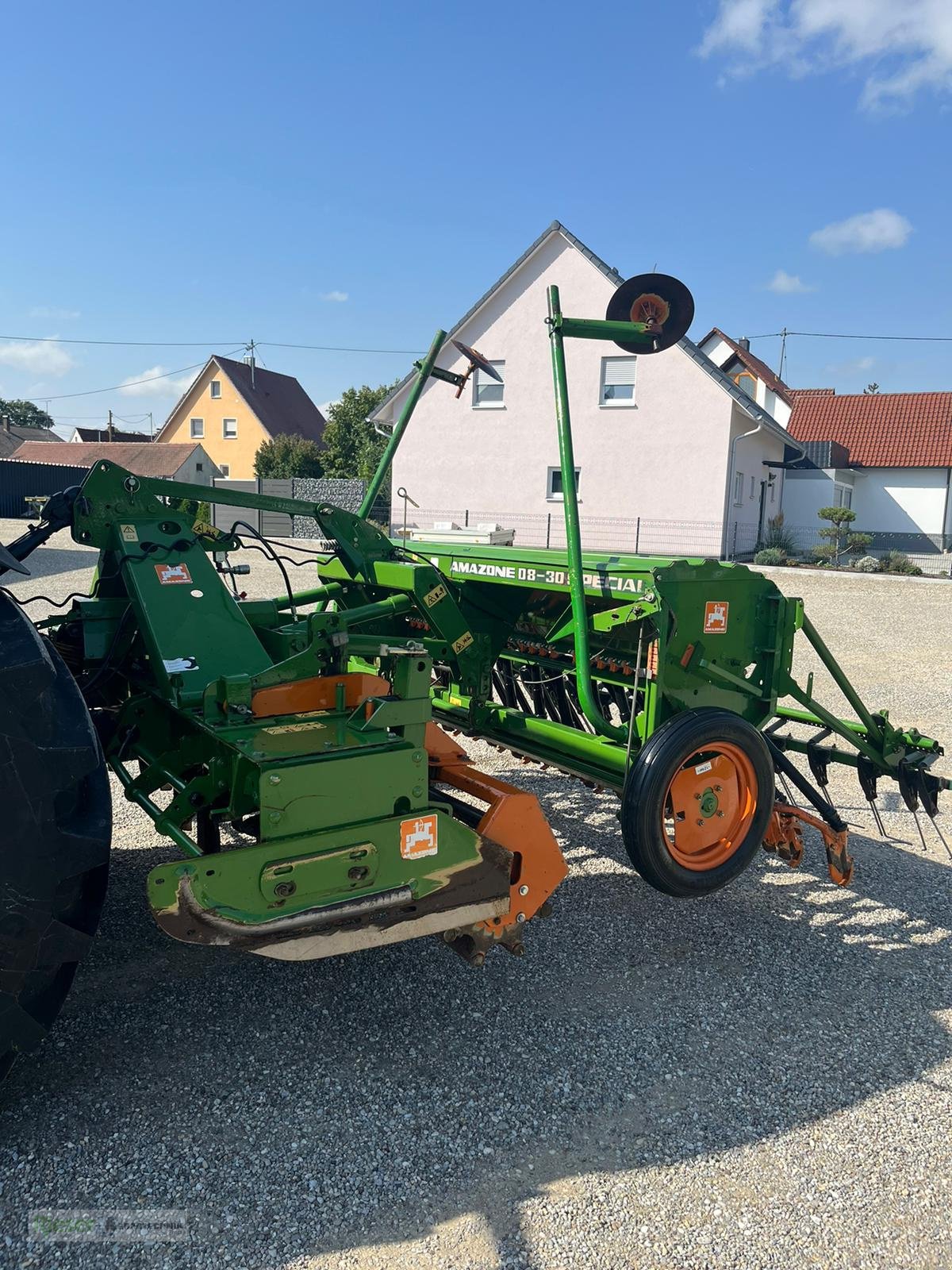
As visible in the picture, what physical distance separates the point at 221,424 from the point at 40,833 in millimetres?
44528

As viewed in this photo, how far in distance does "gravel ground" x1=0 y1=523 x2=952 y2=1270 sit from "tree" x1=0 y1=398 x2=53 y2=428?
87.9 meters

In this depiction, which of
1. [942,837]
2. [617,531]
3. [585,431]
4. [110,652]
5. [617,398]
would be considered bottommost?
[942,837]

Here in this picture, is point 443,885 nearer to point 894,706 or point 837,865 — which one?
point 837,865

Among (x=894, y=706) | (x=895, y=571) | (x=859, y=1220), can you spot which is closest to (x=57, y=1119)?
(x=859, y=1220)

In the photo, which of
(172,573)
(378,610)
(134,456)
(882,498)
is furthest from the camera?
(134,456)

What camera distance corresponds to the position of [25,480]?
1278 inches

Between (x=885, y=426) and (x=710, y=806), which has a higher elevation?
(x=885, y=426)

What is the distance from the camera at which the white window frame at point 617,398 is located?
880 inches

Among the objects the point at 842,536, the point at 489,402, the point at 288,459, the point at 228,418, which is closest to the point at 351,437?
the point at 288,459

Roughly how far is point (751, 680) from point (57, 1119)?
332 cm

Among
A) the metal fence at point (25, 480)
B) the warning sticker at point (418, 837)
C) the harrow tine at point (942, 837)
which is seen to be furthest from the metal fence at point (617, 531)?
the warning sticker at point (418, 837)

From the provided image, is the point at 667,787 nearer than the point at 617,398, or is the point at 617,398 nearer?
the point at 667,787

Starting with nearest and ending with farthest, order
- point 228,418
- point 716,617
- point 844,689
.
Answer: point 716,617 → point 844,689 → point 228,418

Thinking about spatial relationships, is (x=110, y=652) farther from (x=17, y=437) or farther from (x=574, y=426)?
(x=17, y=437)
